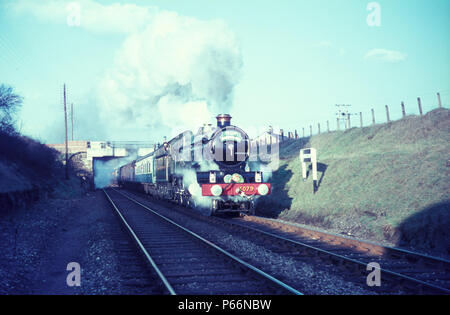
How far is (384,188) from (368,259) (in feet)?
17.9

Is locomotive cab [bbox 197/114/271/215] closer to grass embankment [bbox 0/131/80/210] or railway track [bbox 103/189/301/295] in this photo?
railway track [bbox 103/189/301/295]

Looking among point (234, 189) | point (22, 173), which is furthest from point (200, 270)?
point (22, 173)

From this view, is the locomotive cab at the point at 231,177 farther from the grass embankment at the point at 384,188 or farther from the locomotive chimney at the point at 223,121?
→ the grass embankment at the point at 384,188

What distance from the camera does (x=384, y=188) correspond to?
11820mm

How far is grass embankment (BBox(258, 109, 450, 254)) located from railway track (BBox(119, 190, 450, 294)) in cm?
140

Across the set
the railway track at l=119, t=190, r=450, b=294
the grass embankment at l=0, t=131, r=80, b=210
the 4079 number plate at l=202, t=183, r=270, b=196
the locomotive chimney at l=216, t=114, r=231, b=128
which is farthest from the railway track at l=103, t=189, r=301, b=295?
the grass embankment at l=0, t=131, r=80, b=210

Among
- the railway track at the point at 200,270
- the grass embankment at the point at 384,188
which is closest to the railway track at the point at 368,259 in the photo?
the grass embankment at the point at 384,188

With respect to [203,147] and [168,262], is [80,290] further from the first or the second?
[203,147]

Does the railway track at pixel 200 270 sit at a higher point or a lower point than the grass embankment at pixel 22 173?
lower

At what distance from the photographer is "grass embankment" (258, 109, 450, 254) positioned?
9094 millimetres

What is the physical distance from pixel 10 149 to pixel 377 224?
70.1 ft

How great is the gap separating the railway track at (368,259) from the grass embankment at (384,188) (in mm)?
1404

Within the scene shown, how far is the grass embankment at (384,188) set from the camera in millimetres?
9094

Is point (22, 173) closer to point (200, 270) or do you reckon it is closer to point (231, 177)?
point (231, 177)
